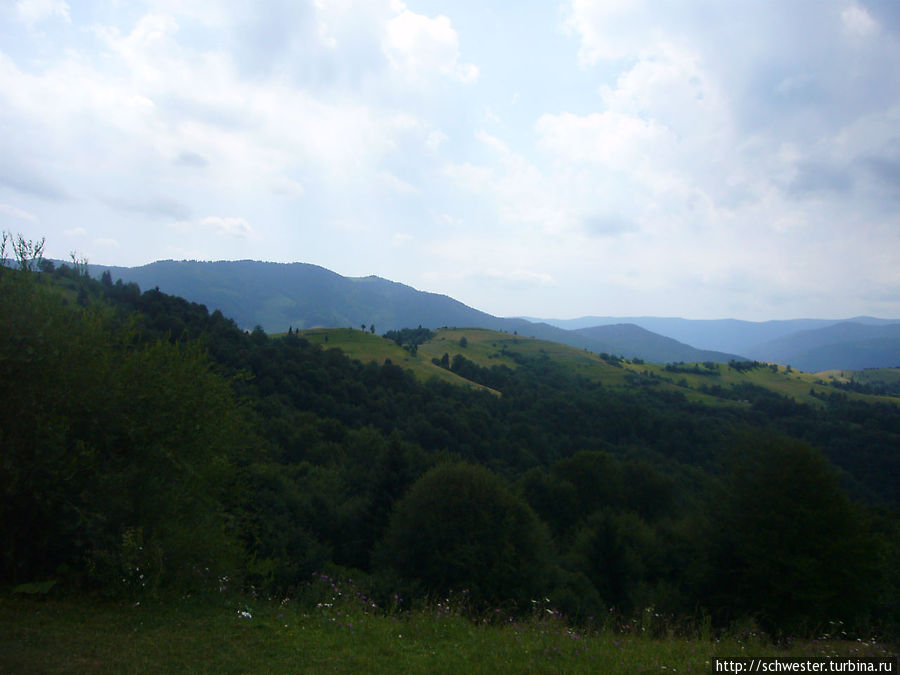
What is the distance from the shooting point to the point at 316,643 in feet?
21.4

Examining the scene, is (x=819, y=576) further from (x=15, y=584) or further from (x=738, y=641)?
(x=15, y=584)

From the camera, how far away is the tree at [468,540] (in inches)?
675

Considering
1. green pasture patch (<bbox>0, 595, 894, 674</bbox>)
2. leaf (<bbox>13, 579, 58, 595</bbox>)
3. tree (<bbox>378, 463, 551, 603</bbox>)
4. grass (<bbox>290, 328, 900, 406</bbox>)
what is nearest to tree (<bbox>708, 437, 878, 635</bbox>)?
tree (<bbox>378, 463, 551, 603</bbox>)

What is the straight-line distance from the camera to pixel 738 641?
7445 millimetres

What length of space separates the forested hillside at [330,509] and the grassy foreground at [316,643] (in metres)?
0.95

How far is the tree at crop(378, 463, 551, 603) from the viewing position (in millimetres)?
17156

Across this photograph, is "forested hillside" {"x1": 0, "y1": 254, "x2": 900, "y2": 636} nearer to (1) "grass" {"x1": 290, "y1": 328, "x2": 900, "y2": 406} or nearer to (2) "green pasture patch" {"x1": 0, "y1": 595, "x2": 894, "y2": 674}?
(2) "green pasture patch" {"x1": 0, "y1": 595, "x2": 894, "y2": 674}

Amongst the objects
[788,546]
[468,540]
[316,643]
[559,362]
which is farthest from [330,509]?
[559,362]

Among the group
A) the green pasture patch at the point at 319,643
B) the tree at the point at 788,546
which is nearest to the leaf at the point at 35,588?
the green pasture patch at the point at 319,643

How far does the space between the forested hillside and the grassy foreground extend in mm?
949

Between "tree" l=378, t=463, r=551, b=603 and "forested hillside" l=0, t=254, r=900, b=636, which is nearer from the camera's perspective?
"forested hillside" l=0, t=254, r=900, b=636

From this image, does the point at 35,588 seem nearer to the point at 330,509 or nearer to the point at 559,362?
the point at 330,509

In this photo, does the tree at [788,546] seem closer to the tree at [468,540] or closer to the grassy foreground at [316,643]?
the tree at [468,540]

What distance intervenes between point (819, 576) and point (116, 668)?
20.2 meters
